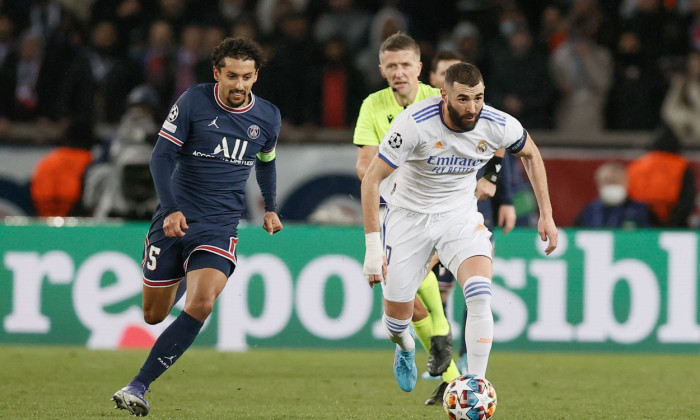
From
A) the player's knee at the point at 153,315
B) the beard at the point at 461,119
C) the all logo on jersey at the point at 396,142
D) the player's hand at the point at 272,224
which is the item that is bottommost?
the player's knee at the point at 153,315

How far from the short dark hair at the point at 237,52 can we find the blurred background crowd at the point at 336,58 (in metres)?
6.68

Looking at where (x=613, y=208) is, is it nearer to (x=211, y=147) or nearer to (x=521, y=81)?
(x=521, y=81)

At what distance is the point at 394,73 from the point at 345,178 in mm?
5937

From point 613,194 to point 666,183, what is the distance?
607mm

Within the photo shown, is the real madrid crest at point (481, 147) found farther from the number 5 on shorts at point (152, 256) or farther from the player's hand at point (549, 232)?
the number 5 on shorts at point (152, 256)

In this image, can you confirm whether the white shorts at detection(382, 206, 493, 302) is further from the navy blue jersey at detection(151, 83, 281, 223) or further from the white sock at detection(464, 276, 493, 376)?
the navy blue jersey at detection(151, 83, 281, 223)

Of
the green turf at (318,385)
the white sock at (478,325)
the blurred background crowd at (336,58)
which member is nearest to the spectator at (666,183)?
the blurred background crowd at (336,58)

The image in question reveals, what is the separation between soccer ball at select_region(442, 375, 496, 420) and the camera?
6.98 m

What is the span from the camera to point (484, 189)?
861 centimetres

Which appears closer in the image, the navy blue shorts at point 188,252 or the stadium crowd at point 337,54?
the navy blue shorts at point 188,252

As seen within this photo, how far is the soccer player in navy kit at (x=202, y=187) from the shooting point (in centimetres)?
749

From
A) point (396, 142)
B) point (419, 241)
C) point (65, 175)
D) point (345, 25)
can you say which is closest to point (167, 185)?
point (396, 142)

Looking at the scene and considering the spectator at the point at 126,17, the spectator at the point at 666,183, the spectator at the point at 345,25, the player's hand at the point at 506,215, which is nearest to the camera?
the player's hand at the point at 506,215

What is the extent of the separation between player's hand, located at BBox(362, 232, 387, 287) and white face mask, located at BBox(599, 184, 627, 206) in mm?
6656
